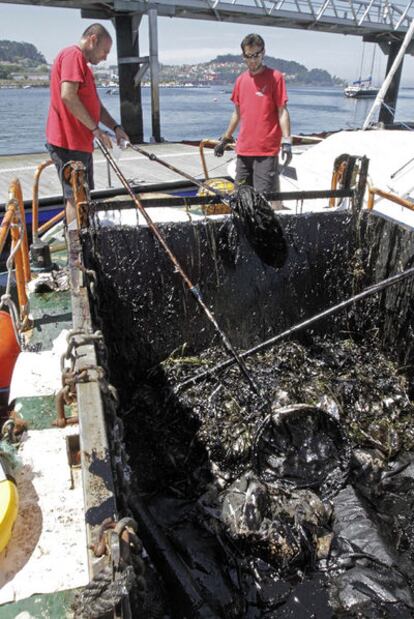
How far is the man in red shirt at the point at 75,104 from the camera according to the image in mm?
4531

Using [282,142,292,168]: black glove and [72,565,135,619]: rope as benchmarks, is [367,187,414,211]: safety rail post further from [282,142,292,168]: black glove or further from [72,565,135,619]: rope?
[72,565,135,619]: rope

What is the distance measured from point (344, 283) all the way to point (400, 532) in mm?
2277

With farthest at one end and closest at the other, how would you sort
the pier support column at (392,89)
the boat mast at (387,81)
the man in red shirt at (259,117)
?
the pier support column at (392,89) → the boat mast at (387,81) → the man in red shirt at (259,117)

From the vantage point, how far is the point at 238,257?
4.24 meters

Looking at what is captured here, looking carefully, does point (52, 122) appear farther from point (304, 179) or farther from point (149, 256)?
point (304, 179)

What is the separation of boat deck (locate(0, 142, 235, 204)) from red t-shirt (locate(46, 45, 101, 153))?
3.30 m

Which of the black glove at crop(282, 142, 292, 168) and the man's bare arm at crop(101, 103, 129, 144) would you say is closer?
the man's bare arm at crop(101, 103, 129, 144)

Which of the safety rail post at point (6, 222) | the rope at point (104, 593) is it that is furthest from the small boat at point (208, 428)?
the safety rail post at point (6, 222)

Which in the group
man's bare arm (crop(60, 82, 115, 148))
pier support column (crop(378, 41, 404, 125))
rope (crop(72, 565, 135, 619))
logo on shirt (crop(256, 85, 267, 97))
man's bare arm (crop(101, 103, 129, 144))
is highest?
pier support column (crop(378, 41, 404, 125))

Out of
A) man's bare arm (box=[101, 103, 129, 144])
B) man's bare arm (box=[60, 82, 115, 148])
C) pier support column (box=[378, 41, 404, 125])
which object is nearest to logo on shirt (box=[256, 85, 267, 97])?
man's bare arm (box=[101, 103, 129, 144])

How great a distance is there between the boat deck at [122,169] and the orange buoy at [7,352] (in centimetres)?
520

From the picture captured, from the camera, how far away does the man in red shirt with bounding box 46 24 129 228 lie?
453cm

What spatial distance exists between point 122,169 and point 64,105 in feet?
20.4

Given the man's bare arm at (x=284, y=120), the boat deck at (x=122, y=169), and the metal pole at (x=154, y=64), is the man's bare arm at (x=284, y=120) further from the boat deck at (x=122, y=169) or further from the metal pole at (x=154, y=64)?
the metal pole at (x=154, y=64)
